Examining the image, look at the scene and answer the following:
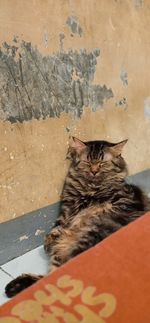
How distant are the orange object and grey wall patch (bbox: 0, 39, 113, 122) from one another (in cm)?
66

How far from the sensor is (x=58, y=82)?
5.83 ft

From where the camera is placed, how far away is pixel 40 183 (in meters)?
1.81

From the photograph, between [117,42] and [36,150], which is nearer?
[36,150]

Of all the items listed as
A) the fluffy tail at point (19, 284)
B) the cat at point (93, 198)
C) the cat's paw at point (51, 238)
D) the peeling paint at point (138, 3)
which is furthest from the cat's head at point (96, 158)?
the peeling paint at point (138, 3)

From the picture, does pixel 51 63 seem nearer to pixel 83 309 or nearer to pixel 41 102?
pixel 41 102

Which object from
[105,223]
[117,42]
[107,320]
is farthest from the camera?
[117,42]

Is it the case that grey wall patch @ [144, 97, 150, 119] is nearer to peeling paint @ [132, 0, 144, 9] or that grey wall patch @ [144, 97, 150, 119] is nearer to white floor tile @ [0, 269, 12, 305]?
peeling paint @ [132, 0, 144, 9]

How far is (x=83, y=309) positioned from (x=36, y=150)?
79 centimetres

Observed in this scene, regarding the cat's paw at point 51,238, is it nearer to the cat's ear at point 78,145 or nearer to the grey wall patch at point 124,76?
the cat's ear at point 78,145

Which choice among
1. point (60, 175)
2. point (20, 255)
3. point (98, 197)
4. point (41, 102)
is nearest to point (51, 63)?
point (41, 102)

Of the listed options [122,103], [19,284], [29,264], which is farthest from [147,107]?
[19,284]

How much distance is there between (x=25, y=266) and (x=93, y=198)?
0.44m

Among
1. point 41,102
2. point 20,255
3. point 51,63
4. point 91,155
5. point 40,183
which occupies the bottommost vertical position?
point 20,255

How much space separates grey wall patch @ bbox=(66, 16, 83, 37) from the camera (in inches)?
70.0
